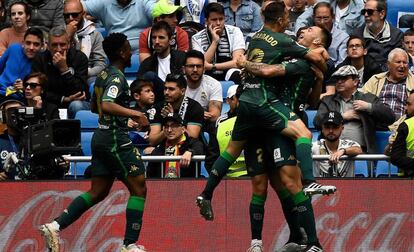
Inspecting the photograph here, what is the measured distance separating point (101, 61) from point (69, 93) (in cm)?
103

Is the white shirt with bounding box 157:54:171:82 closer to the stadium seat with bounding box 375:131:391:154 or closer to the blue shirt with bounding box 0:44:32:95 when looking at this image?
the blue shirt with bounding box 0:44:32:95

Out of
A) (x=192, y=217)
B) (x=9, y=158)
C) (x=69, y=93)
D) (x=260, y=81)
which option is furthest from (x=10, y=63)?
(x=260, y=81)

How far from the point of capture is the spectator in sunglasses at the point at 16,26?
1944 centimetres

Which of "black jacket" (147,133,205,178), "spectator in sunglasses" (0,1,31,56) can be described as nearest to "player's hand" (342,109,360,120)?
"black jacket" (147,133,205,178)

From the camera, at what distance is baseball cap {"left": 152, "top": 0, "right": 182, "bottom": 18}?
763 inches

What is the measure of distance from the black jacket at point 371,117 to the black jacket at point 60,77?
10.7 feet

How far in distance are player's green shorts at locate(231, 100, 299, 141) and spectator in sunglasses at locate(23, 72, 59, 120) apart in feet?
11.6

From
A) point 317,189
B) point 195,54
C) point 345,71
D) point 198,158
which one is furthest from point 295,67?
point 195,54

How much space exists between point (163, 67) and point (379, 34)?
2906mm

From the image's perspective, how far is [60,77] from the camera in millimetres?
18500

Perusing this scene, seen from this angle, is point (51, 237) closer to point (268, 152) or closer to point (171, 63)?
point (268, 152)

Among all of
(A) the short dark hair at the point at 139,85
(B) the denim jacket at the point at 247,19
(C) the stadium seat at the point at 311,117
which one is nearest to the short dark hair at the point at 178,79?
(A) the short dark hair at the point at 139,85

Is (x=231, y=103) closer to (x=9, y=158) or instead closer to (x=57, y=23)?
(x=9, y=158)

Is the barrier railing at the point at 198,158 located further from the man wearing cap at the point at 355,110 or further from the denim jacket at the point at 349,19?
the denim jacket at the point at 349,19
